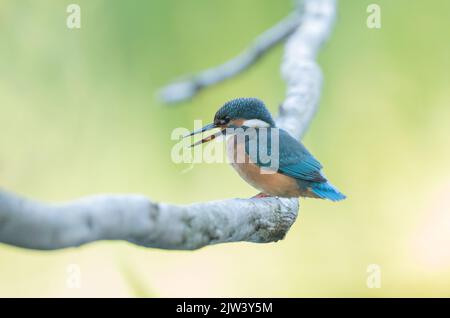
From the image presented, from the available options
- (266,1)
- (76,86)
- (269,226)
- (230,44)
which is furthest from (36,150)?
(269,226)

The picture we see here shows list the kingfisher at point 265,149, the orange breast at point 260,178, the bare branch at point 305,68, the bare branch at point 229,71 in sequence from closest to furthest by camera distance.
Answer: the orange breast at point 260,178 < the kingfisher at point 265,149 < the bare branch at point 305,68 < the bare branch at point 229,71

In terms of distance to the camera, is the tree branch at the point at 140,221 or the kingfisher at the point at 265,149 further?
the kingfisher at the point at 265,149

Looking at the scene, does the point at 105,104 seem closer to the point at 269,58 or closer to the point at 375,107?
the point at 269,58

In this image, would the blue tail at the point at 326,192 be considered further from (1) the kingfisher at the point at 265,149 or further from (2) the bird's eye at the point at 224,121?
(2) the bird's eye at the point at 224,121

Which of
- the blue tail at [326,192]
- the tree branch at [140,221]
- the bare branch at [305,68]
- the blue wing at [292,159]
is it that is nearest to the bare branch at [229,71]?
the bare branch at [305,68]

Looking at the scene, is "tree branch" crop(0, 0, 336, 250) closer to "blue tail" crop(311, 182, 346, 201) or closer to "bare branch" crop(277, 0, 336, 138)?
"blue tail" crop(311, 182, 346, 201)

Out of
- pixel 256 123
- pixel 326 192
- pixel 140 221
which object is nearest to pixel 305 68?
pixel 256 123
